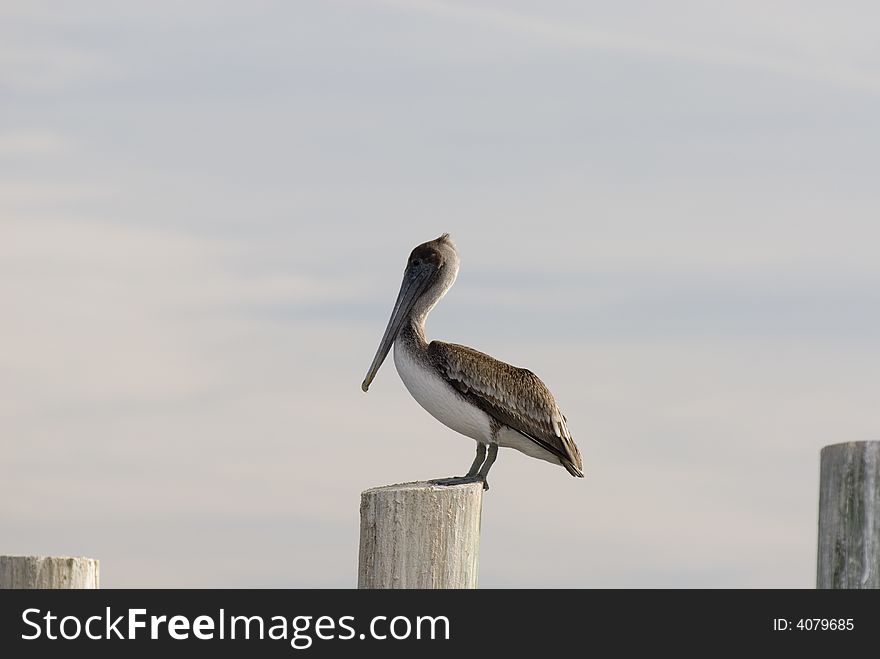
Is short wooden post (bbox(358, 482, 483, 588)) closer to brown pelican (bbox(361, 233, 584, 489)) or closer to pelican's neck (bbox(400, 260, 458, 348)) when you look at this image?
brown pelican (bbox(361, 233, 584, 489))

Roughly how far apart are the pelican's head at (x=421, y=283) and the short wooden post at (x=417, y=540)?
14.7ft

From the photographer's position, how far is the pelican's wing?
469 inches

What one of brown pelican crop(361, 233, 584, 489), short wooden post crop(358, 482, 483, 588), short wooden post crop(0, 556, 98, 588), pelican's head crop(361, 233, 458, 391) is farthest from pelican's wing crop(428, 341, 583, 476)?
short wooden post crop(0, 556, 98, 588)

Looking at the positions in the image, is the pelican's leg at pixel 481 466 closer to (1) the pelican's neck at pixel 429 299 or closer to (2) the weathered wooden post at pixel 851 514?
(1) the pelican's neck at pixel 429 299

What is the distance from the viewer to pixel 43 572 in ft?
26.0

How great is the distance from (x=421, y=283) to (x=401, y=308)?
0.30m

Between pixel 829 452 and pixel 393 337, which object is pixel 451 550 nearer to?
pixel 829 452

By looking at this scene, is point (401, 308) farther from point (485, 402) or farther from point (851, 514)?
point (851, 514)

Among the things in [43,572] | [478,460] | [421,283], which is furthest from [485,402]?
[43,572]

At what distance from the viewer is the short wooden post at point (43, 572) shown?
793 cm

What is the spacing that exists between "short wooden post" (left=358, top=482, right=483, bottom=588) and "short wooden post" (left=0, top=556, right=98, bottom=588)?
65.3 inches
